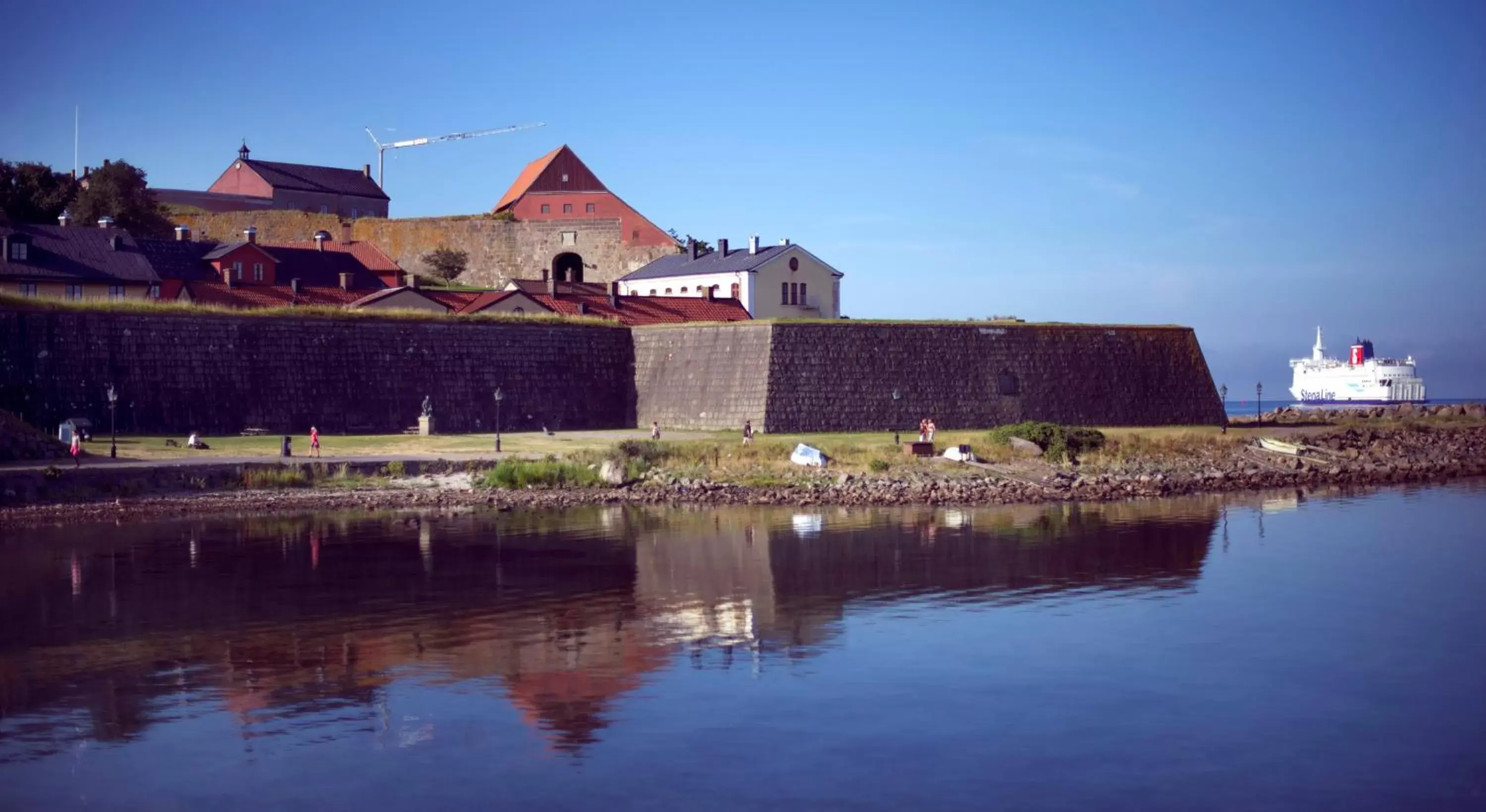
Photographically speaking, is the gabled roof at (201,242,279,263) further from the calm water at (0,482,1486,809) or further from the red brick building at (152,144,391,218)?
the calm water at (0,482,1486,809)

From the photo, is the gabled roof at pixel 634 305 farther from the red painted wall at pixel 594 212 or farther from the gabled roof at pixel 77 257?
the gabled roof at pixel 77 257

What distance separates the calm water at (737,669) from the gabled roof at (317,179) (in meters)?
45.3

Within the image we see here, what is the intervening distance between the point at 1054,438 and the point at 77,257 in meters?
29.8

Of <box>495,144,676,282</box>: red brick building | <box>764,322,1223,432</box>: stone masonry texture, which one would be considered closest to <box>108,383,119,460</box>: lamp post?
<box>764,322,1223,432</box>: stone masonry texture

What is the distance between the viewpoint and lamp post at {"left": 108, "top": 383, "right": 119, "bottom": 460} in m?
28.1

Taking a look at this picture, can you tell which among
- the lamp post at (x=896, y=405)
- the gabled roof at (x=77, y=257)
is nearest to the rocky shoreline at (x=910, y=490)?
the lamp post at (x=896, y=405)

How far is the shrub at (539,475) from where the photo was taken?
28062 mm

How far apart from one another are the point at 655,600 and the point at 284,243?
45806mm

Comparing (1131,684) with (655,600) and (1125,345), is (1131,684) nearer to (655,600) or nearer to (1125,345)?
(655,600)

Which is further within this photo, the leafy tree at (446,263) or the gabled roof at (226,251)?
the leafy tree at (446,263)

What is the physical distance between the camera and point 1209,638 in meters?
15.9

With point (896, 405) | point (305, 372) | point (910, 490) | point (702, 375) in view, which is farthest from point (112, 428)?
point (896, 405)

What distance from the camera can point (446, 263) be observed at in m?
60.0

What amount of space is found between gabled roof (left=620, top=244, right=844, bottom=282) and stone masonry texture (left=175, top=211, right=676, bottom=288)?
1.76 m
